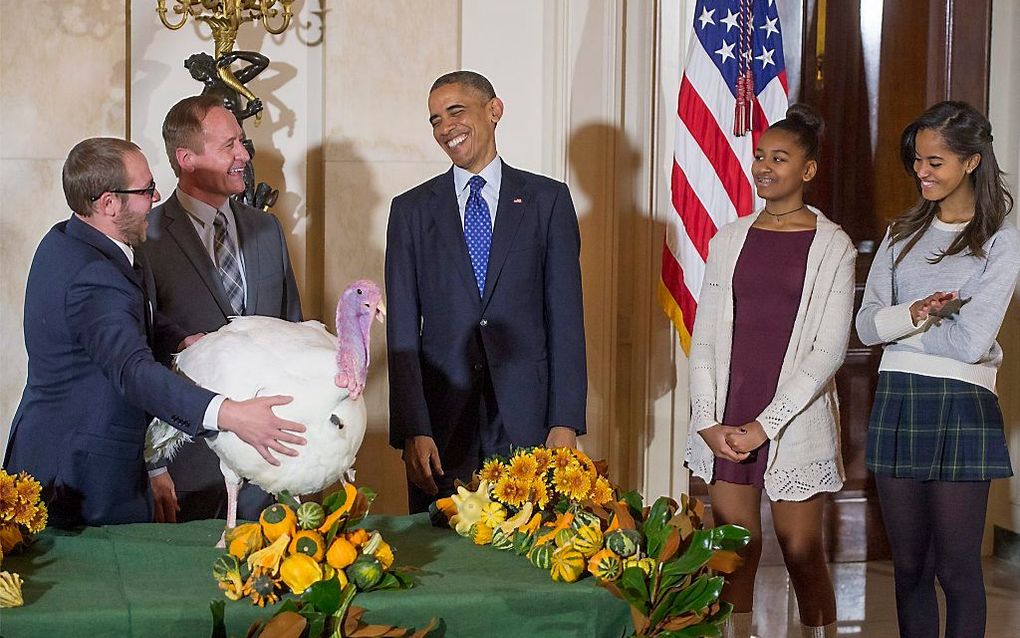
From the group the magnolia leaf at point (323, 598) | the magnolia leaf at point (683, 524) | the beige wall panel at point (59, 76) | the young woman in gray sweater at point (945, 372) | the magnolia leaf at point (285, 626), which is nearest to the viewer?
the magnolia leaf at point (285, 626)

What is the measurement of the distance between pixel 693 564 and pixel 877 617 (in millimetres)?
2876

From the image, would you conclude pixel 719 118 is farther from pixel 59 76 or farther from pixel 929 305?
pixel 59 76

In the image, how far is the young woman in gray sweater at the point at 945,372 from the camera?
10.9ft

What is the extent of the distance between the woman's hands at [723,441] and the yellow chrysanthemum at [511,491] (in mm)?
1176

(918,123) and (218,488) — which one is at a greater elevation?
(918,123)

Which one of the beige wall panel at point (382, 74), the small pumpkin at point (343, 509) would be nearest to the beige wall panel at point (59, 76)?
the beige wall panel at point (382, 74)

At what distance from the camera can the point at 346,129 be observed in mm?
4715

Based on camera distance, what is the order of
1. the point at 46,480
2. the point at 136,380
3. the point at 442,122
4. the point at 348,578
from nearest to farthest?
the point at 348,578 → the point at 136,380 → the point at 46,480 → the point at 442,122

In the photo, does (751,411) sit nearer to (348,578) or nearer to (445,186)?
(445,186)

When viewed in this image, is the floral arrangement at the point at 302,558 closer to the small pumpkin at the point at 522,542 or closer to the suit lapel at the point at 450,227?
the small pumpkin at the point at 522,542

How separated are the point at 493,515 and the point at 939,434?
5.03 ft

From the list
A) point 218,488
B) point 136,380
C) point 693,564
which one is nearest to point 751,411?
point 693,564

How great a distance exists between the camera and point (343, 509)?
2164 mm

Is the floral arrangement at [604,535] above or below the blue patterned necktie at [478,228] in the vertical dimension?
below
